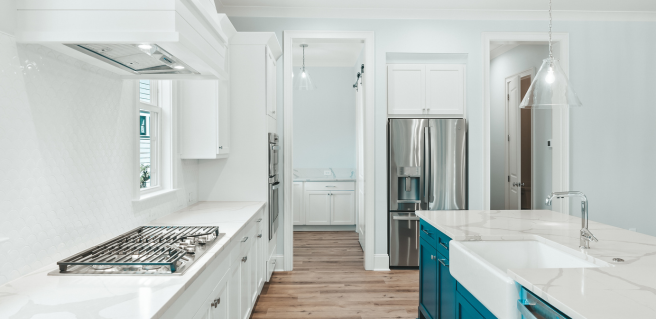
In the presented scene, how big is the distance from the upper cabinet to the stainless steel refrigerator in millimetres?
167

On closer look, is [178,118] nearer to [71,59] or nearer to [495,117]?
[71,59]

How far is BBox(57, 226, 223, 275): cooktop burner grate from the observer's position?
139cm

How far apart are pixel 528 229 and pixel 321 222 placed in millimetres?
3780

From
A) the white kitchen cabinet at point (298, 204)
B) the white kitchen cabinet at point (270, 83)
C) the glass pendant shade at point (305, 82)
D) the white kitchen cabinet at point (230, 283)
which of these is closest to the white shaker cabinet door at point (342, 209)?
the white kitchen cabinet at point (298, 204)

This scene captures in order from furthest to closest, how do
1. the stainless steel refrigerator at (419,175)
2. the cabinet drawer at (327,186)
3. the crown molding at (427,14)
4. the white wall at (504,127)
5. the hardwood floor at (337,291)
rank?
the cabinet drawer at (327,186)
the white wall at (504,127)
the stainless steel refrigerator at (419,175)
the crown molding at (427,14)
the hardwood floor at (337,291)

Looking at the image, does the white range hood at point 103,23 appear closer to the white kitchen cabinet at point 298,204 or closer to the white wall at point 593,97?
the white wall at point 593,97

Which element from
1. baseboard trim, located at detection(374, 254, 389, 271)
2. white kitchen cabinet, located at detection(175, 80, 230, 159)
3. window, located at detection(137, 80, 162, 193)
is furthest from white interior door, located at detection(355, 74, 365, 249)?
window, located at detection(137, 80, 162, 193)

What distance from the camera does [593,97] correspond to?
3.88m

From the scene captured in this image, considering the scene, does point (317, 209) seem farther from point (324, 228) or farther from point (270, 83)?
point (270, 83)

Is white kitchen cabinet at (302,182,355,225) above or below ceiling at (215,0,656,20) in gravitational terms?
below

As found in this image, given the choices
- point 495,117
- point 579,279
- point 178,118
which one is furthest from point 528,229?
point 495,117

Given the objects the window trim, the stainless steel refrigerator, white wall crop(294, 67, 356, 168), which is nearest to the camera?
the window trim

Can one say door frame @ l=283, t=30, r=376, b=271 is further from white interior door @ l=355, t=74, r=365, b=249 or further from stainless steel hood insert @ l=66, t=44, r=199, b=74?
stainless steel hood insert @ l=66, t=44, r=199, b=74

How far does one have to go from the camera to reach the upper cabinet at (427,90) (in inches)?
154
